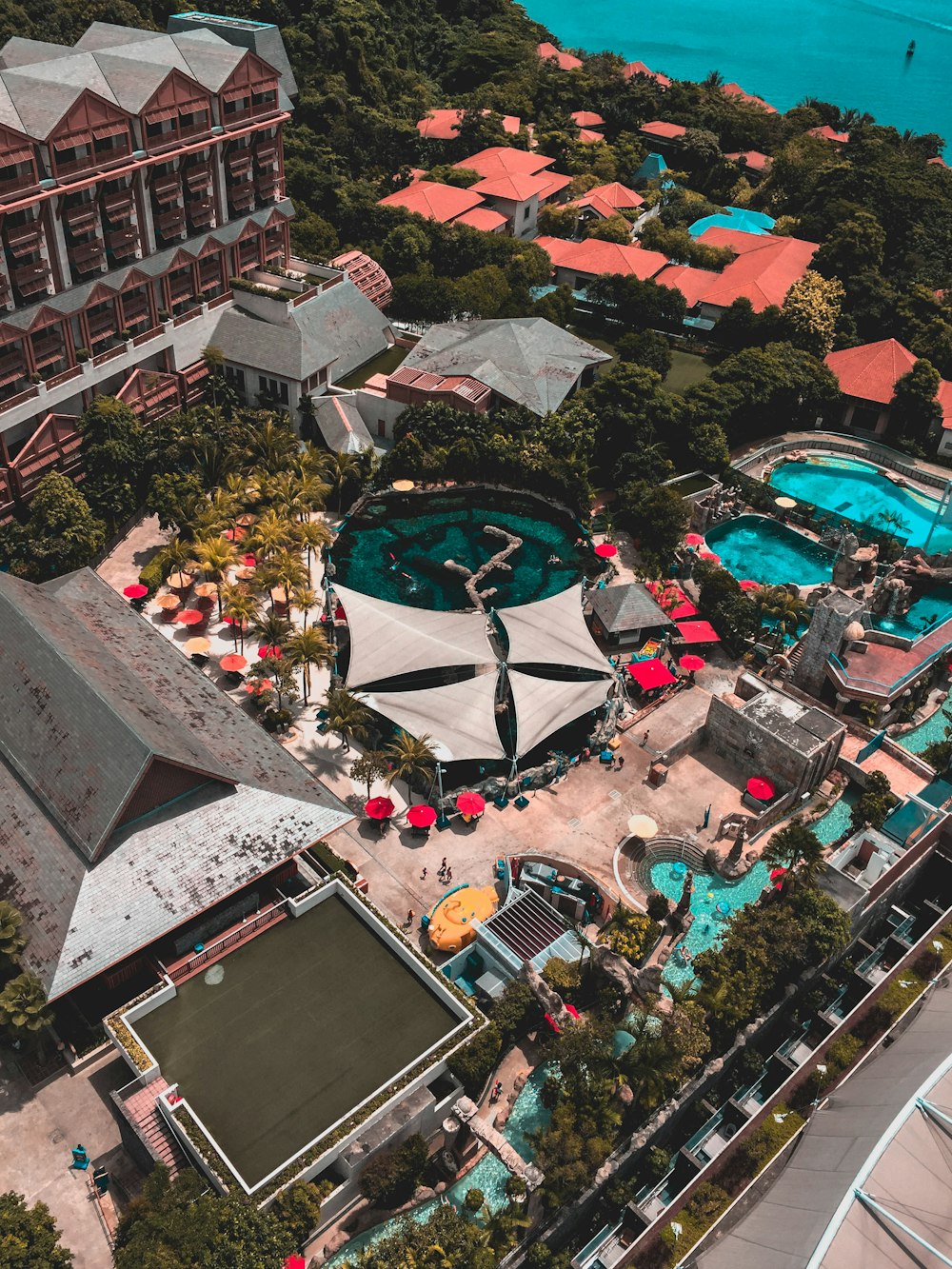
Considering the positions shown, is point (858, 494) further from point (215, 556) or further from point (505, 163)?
point (505, 163)

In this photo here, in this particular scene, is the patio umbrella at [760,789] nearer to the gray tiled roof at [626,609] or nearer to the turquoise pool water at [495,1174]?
the gray tiled roof at [626,609]

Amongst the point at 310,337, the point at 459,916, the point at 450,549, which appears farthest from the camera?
the point at 310,337

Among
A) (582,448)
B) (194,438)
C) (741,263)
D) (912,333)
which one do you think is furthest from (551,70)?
(194,438)

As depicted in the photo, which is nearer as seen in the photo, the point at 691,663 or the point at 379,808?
the point at 379,808

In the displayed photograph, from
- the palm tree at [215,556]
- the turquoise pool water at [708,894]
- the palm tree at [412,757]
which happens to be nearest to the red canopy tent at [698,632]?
the turquoise pool water at [708,894]

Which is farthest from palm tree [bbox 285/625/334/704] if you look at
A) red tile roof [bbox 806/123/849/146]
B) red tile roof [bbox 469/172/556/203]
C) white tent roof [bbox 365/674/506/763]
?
red tile roof [bbox 806/123/849/146]

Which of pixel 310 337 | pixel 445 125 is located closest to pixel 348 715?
pixel 310 337
